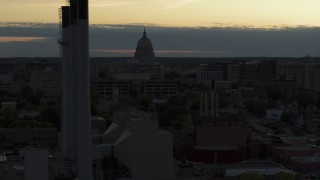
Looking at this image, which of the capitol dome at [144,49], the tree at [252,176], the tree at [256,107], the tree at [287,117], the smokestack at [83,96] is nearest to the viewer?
the tree at [252,176]

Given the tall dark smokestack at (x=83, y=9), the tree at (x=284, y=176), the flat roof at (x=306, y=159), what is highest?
the tall dark smokestack at (x=83, y=9)

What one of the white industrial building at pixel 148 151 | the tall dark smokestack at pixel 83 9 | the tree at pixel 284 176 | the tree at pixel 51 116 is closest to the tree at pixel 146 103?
the tree at pixel 51 116

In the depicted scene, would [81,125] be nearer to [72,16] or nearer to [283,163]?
[72,16]

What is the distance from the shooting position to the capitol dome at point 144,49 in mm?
89000

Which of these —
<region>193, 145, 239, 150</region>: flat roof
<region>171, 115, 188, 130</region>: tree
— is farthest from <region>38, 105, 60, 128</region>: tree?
<region>193, 145, 239, 150</region>: flat roof

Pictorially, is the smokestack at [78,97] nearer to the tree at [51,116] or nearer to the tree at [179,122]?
the tree at [179,122]

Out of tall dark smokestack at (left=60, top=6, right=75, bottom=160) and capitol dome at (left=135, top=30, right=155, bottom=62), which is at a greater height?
capitol dome at (left=135, top=30, right=155, bottom=62)

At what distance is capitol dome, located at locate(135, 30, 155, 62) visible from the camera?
3504 inches

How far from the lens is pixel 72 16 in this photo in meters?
20.9

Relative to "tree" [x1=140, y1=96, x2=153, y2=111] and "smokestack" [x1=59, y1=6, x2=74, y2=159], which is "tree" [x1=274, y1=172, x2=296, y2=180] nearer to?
"smokestack" [x1=59, y1=6, x2=74, y2=159]

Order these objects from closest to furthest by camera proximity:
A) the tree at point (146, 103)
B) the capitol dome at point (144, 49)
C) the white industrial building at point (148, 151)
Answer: the white industrial building at point (148, 151), the tree at point (146, 103), the capitol dome at point (144, 49)

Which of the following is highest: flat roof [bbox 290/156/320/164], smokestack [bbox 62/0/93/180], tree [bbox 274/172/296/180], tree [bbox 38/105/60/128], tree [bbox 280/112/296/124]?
smokestack [bbox 62/0/93/180]

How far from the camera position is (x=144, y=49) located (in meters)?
89.5

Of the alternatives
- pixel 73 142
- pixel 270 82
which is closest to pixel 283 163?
pixel 73 142
